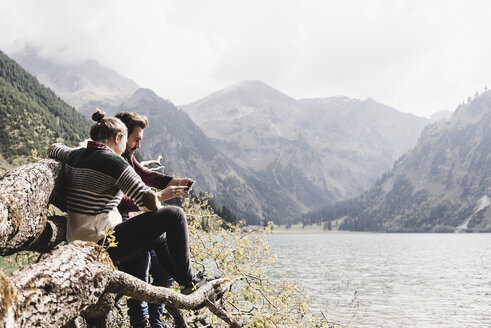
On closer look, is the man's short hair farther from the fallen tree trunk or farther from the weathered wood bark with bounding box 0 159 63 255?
the fallen tree trunk

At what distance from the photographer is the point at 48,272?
338 cm

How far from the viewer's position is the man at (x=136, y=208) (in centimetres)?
594

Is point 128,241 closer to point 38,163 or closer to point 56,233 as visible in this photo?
point 56,233

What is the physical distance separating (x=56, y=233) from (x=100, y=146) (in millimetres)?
1385

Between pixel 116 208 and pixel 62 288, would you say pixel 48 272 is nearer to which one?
pixel 62 288

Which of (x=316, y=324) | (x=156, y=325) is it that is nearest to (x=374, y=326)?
(x=316, y=324)

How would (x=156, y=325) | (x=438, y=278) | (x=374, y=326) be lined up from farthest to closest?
1. (x=438, y=278)
2. (x=374, y=326)
3. (x=156, y=325)

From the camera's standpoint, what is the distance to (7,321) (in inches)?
106

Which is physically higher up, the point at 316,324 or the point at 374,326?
the point at 316,324

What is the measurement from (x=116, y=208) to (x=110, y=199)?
0.35m

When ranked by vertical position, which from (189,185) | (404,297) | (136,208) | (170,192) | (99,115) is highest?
(99,115)

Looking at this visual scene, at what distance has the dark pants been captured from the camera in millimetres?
5156

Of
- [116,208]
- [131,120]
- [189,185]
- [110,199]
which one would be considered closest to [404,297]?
[189,185]

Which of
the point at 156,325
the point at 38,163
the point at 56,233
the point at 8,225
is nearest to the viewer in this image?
the point at 8,225
